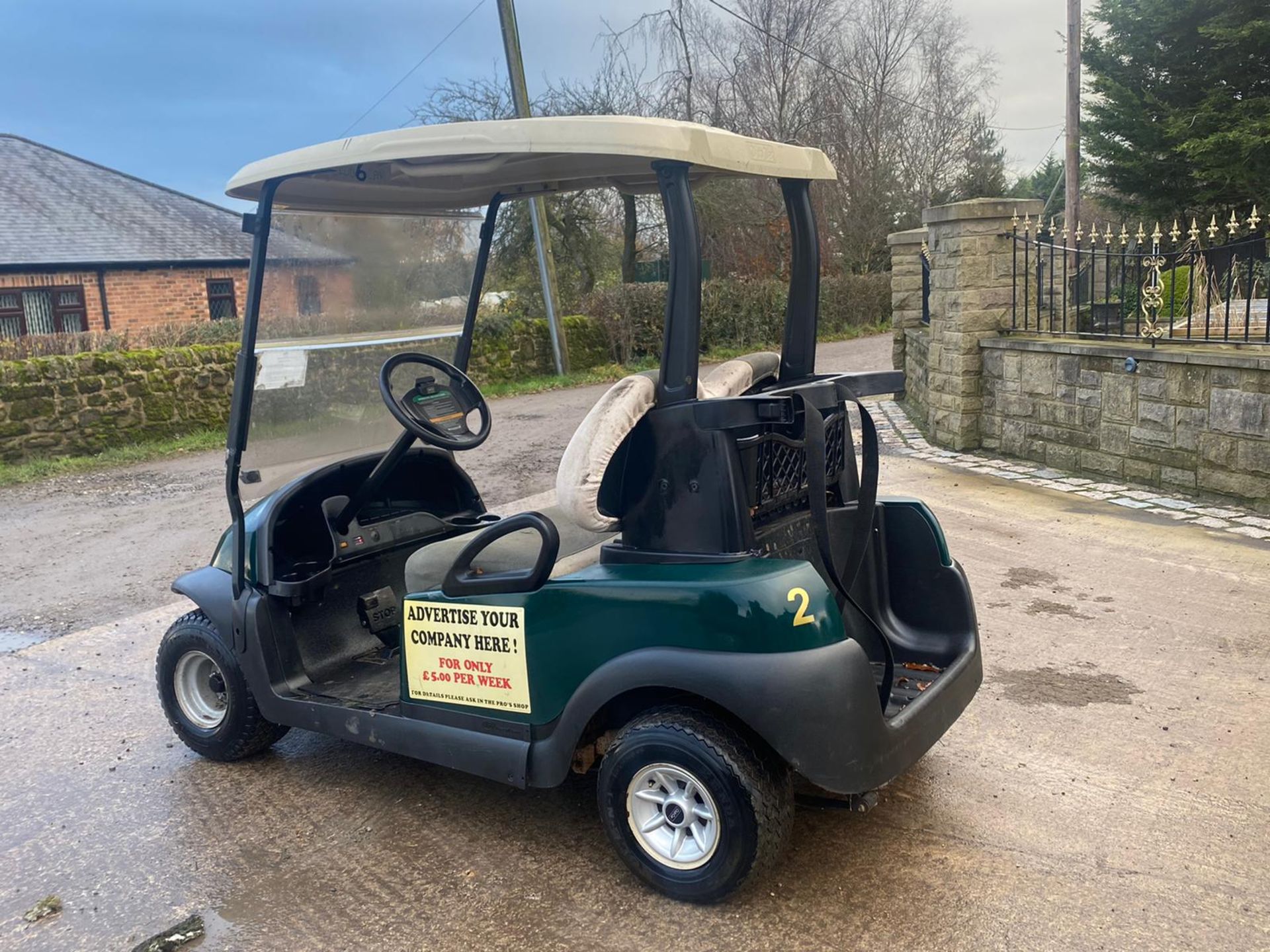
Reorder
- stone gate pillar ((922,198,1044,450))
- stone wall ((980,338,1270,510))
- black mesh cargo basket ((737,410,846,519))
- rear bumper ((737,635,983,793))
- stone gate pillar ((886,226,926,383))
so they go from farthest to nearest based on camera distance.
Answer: stone gate pillar ((886,226,926,383)) → stone gate pillar ((922,198,1044,450)) → stone wall ((980,338,1270,510)) → black mesh cargo basket ((737,410,846,519)) → rear bumper ((737,635,983,793))

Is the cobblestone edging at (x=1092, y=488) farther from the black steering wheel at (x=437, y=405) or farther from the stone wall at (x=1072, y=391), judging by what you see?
the black steering wheel at (x=437, y=405)


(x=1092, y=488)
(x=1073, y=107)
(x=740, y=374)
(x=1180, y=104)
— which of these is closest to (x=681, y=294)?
(x=740, y=374)

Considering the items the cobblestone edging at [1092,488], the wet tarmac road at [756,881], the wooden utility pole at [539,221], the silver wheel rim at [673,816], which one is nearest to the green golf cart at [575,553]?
the silver wheel rim at [673,816]

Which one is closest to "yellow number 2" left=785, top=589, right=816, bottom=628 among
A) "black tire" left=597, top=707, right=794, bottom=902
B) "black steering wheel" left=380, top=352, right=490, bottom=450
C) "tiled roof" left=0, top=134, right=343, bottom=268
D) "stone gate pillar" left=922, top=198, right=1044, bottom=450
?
"black tire" left=597, top=707, right=794, bottom=902

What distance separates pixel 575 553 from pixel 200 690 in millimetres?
1713

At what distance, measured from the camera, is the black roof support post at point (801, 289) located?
3389mm

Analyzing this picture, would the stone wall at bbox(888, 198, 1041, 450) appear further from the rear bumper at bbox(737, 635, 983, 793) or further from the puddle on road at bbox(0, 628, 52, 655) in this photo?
the puddle on road at bbox(0, 628, 52, 655)

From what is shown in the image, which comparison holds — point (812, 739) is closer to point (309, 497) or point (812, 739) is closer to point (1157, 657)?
point (309, 497)

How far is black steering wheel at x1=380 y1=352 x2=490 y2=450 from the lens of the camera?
3242 millimetres

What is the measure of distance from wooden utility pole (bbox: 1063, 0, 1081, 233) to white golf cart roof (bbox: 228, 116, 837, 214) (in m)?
15.3

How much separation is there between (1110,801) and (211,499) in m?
8.35

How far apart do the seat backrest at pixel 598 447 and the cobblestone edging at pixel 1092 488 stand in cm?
476

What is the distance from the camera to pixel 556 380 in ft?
56.0

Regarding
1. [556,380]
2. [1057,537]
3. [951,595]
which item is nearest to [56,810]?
[951,595]
